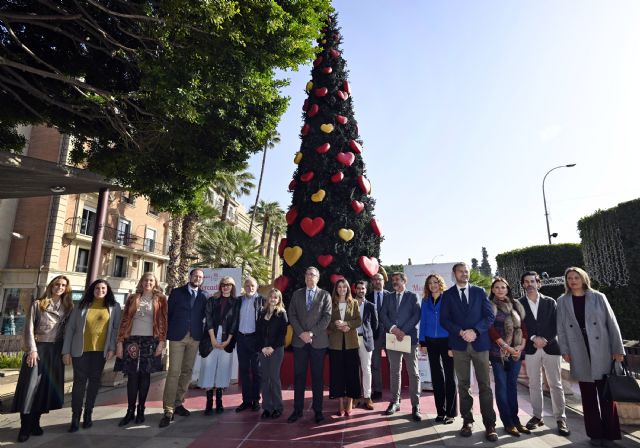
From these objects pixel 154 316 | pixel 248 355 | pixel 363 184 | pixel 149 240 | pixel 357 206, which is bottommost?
pixel 248 355

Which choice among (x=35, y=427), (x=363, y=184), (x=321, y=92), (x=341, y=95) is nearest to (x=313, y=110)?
(x=321, y=92)

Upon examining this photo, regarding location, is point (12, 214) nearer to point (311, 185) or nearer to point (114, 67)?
point (114, 67)

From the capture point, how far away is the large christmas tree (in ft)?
22.9

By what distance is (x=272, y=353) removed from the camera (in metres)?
4.86

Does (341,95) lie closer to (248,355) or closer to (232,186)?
(248,355)

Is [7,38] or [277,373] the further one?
[7,38]

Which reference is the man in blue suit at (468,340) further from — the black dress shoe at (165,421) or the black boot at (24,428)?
the black boot at (24,428)

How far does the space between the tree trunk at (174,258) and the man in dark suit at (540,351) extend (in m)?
14.5

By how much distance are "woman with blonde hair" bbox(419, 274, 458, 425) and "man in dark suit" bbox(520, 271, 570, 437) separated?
91 centimetres

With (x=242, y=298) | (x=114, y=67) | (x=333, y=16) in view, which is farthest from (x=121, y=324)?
(x=333, y=16)

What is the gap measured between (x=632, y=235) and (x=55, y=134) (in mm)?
30167

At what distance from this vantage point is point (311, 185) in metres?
7.24

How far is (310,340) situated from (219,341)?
1.37m

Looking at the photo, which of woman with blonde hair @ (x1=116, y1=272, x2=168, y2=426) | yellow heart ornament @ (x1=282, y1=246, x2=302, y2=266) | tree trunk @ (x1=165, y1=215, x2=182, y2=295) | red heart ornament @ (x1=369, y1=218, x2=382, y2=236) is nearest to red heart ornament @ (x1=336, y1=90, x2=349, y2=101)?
red heart ornament @ (x1=369, y1=218, x2=382, y2=236)
